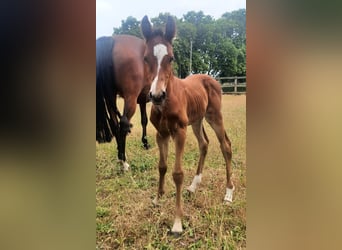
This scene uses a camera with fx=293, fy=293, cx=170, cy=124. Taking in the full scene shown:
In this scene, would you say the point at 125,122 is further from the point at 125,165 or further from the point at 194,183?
the point at 194,183

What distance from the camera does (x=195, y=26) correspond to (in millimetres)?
1221

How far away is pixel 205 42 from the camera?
1.24m

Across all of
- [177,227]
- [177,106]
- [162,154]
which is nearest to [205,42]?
[177,106]

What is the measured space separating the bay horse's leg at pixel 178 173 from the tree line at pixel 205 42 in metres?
0.26

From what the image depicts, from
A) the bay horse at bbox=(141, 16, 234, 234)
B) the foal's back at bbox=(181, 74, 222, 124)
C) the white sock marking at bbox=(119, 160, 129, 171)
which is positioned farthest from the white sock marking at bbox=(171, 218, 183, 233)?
the foal's back at bbox=(181, 74, 222, 124)

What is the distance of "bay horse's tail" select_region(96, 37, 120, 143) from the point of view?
3.95 ft

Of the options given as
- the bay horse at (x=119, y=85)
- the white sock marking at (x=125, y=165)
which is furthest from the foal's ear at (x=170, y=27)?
the white sock marking at (x=125, y=165)

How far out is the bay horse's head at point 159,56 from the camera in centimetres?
122

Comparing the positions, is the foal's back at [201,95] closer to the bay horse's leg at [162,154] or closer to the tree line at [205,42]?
the tree line at [205,42]

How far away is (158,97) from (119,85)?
19 centimetres

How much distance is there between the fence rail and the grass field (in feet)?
0.09
